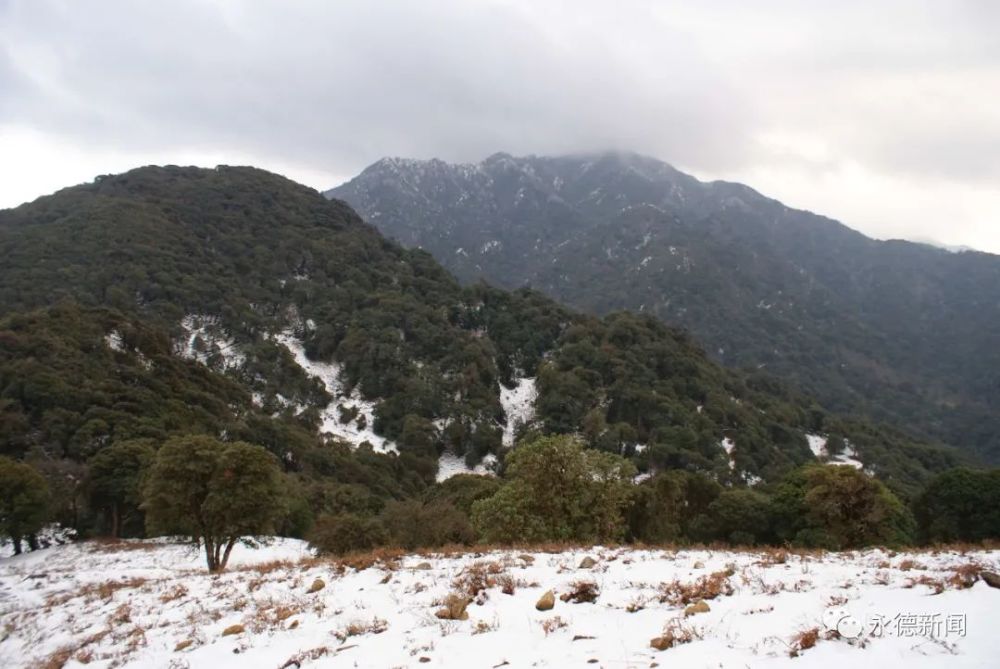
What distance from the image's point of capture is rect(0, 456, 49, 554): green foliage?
1633 inches

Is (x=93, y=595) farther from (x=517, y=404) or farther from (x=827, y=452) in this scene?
(x=827, y=452)

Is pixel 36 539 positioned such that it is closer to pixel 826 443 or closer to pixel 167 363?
pixel 167 363

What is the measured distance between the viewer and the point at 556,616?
30.4 feet

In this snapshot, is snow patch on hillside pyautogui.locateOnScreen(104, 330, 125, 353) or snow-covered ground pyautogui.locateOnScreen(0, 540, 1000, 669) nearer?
snow-covered ground pyautogui.locateOnScreen(0, 540, 1000, 669)

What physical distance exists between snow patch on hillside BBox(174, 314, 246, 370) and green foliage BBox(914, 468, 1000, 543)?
412 feet

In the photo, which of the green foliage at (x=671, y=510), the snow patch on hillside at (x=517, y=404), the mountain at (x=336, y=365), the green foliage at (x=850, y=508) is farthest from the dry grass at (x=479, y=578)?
the snow patch on hillside at (x=517, y=404)

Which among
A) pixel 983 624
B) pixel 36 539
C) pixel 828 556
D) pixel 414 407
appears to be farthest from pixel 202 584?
pixel 414 407

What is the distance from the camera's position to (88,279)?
14238cm

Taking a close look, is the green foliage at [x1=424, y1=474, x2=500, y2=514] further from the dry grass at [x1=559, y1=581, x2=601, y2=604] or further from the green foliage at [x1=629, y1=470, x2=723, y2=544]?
the dry grass at [x1=559, y1=581, x2=601, y2=604]

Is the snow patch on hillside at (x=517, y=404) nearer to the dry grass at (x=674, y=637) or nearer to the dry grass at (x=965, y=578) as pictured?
the dry grass at (x=965, y=578)

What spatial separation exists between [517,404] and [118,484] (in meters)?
106

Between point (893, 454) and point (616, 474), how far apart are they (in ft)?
505

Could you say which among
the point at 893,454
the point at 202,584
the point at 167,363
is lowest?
the point at 893,454

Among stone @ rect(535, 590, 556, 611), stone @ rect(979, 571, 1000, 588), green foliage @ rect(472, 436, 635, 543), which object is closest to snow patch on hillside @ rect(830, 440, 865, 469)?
green foliage @ rect(472, 436, 635, 543)
